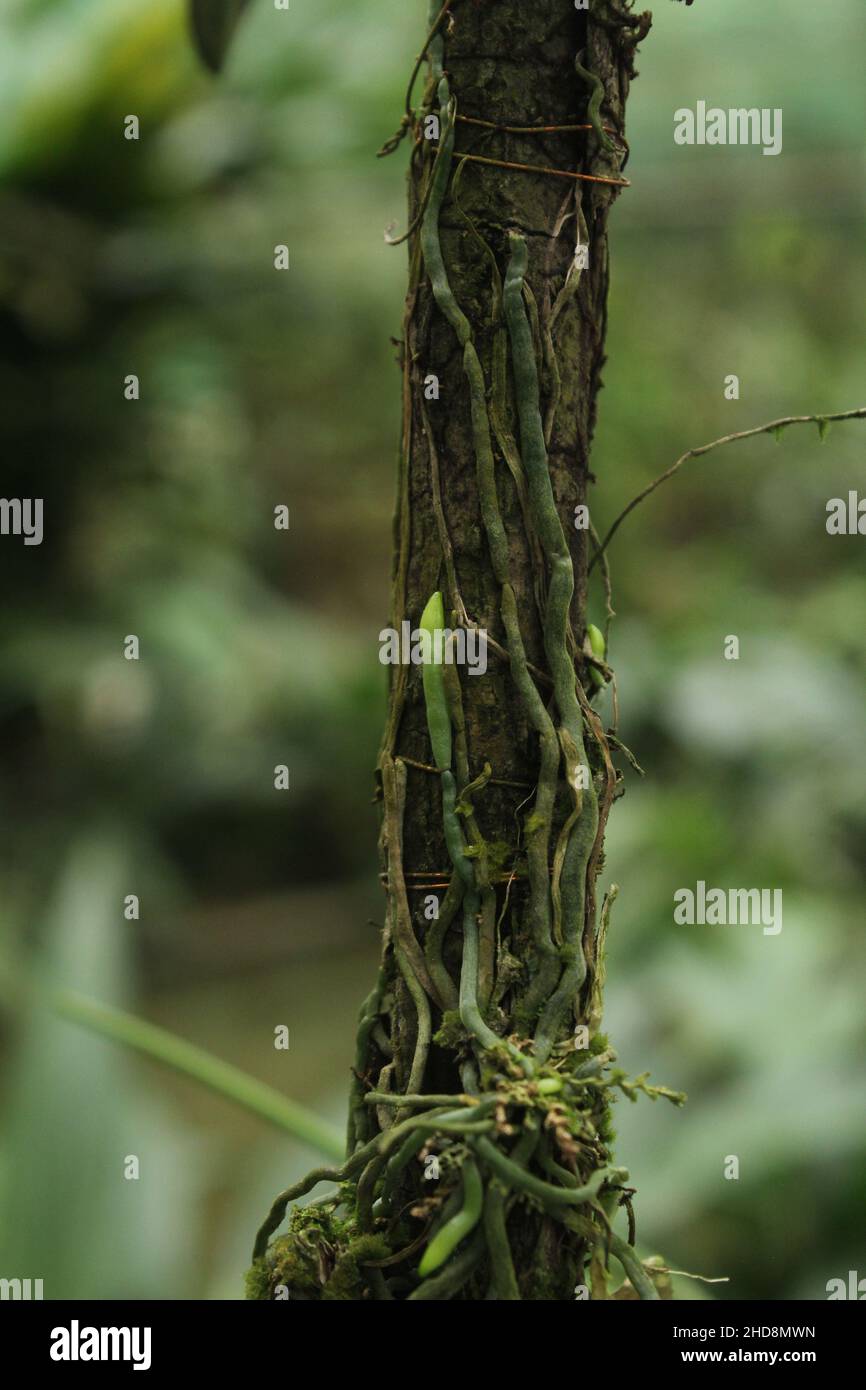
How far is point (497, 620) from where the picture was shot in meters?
0.52

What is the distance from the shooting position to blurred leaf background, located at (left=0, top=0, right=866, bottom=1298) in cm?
156

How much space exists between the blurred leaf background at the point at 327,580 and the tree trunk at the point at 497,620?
33.1 inches

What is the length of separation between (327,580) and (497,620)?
3411 mm

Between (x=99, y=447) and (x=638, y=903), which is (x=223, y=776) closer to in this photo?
(x=99, y=447)

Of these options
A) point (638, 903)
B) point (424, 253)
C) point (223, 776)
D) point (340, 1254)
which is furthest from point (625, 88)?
point (223, 776)

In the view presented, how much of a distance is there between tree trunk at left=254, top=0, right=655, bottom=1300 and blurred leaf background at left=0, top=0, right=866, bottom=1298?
2.75 feet

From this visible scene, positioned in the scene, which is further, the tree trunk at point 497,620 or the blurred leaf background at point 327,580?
the blurred leaf background at point 327,580

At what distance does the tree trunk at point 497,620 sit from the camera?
51 centimetres

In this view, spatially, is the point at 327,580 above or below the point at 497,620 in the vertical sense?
above

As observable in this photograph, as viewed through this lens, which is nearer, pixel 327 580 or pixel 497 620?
pixel 497 620

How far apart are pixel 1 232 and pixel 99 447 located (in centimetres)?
51

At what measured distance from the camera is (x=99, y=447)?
2916mm

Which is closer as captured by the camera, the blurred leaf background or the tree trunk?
the tree trunk

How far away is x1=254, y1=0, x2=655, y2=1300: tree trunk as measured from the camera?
1.66 feet
